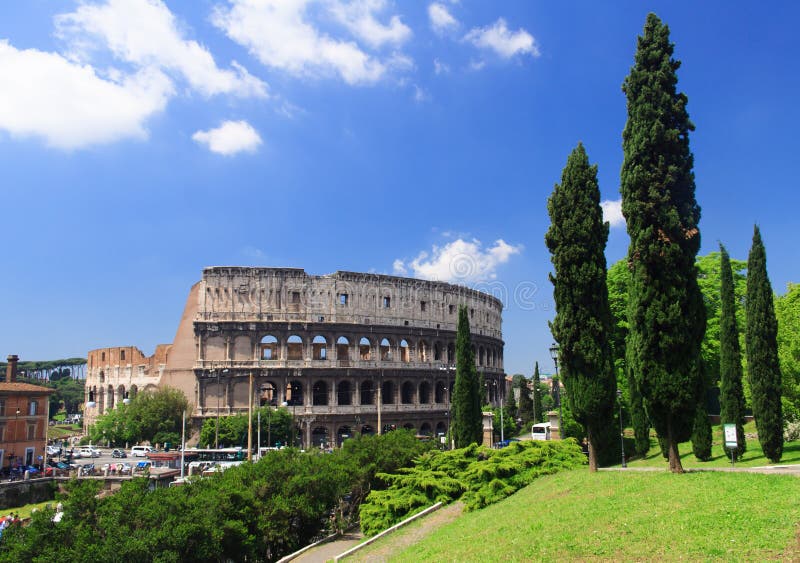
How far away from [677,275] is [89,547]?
15.3 meters

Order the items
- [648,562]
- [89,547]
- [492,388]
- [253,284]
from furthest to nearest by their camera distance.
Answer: [492,388] < [253,284] < [89,547] < [648,562]

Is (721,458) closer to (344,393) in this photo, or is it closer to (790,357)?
(790,357)

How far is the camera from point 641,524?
34.5 feet

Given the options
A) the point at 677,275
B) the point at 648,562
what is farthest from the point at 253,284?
the point at 648,562

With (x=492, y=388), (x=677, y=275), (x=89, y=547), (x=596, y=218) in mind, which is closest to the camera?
(x=89, y=547)

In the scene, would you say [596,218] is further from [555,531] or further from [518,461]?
[555,531]

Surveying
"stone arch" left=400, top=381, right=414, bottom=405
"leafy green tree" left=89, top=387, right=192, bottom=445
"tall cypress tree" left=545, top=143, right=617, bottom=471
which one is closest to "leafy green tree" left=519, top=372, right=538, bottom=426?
"stone arch" left=400, top=381, right=414, bottom=405

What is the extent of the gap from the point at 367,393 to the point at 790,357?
3945 centimetres

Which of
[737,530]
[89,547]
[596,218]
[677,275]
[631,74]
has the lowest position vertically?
[89,547]

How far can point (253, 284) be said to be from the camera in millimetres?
54938

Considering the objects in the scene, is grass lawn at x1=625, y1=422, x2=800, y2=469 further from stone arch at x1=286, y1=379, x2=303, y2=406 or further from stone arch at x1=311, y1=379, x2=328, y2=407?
stone arch at x1=311, y1=379, x2=328, y2=407

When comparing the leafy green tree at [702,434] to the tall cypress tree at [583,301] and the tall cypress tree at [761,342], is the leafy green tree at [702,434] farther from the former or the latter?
the tall cypress tree at [583,301]

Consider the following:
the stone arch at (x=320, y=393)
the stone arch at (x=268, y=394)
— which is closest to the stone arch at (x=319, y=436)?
the stone arch at (x=320, y=393)

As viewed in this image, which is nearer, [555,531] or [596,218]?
[555,531]
